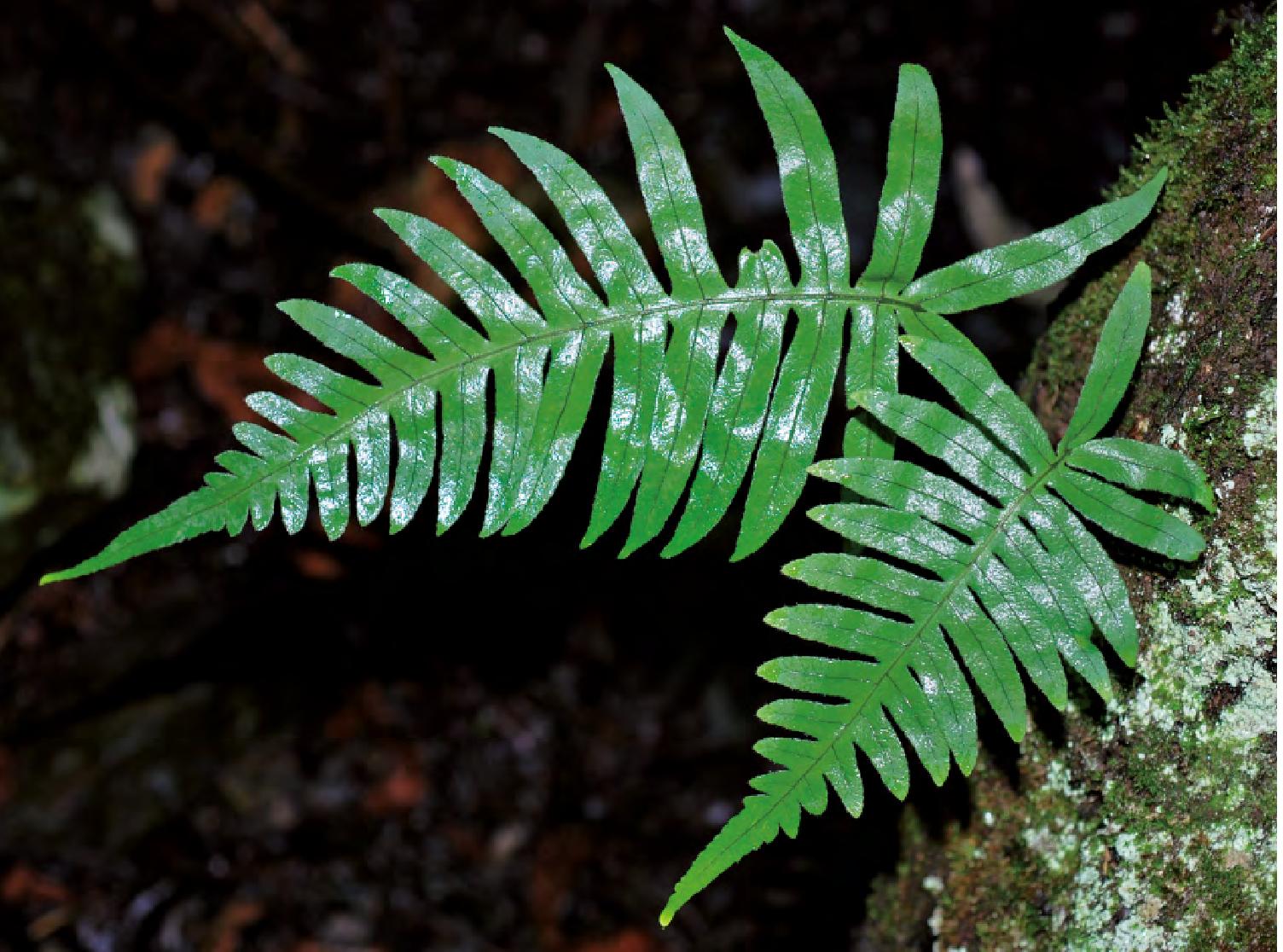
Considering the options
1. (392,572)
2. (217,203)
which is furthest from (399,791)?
(217,203)

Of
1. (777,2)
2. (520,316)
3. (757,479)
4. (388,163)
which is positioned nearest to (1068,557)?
(757,479)

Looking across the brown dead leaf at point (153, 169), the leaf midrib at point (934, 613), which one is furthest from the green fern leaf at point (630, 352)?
A: the brown dead leaf at point (153, 169)

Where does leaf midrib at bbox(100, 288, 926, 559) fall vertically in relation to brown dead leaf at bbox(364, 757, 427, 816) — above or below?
above

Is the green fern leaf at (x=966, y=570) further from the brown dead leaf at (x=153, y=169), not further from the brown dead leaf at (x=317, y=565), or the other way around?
the brown dead leaf at (x=153, y=169)

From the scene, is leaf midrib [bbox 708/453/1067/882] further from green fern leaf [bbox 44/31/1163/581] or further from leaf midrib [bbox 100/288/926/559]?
leaf midrib [bbox 100/288/926/559]

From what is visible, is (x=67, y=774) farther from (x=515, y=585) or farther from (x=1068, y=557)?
(x=1068, y=557)

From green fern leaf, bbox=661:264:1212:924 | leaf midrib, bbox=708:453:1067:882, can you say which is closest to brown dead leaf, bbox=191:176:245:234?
green fern leaf, bbox=661:264:1212:924

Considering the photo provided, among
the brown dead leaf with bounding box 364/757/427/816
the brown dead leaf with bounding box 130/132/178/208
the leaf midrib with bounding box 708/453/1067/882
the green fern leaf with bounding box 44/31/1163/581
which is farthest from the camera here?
the brown dead leaf with bounding box 130/132/178/208

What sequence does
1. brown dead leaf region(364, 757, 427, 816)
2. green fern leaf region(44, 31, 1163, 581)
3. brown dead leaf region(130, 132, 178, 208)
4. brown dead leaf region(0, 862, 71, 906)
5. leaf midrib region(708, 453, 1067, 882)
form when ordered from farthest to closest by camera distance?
brown dead leaf region(130, 132, 178, 208) → brown dead leaf region(364, 757, 427, 816) → brown dead leaf region(0, 862, 71, 906) → green fern leaf region(44, 31, 1163, 581) → leaf midrib region(708, 453, 1067, 882)
